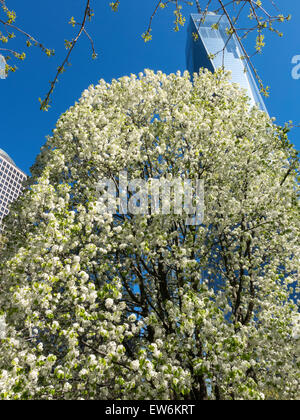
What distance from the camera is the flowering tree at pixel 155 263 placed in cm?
688

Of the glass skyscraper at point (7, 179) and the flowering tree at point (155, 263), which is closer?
the flowering tree at point (155, 263)

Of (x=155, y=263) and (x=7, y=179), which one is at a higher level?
(x=7, y=179)

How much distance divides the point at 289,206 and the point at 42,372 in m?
8.55

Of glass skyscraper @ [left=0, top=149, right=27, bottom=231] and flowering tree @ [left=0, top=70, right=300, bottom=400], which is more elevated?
glass skyscraper @ [left=0, top=149, right=27, bottom=231]

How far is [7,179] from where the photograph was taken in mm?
154750

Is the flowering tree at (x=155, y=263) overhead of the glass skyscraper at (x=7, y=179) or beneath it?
beneath

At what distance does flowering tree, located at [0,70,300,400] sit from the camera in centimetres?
688

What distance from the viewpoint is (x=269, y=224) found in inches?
418

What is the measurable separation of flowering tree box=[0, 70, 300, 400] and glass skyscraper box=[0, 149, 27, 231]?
149 m

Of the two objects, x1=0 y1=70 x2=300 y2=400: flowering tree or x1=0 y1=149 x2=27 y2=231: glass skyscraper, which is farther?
x1=0 y1=149 x2=27 y2=231: glass skyscraper

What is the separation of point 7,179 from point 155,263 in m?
163

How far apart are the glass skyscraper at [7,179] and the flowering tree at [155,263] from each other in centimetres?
14859
